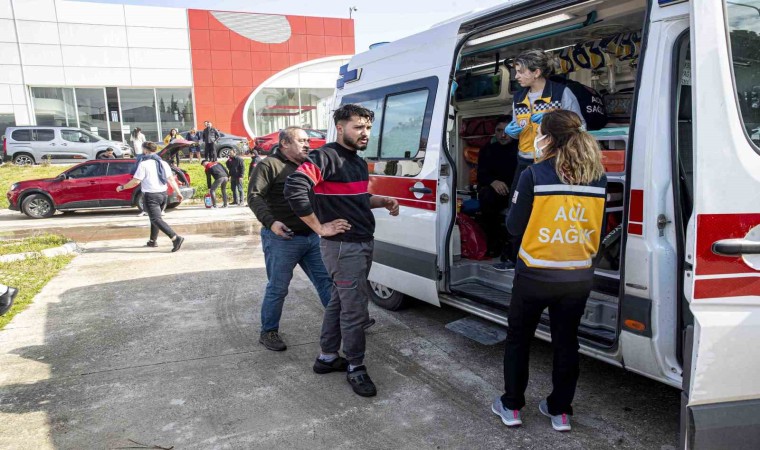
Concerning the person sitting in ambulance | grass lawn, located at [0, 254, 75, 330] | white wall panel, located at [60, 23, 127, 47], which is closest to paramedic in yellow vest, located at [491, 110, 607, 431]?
the person sitting in ambulance

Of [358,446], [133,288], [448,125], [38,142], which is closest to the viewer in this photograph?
[358,446]

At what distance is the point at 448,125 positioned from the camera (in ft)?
13.0

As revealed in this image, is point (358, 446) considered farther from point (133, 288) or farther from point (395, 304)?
point (133, 288)

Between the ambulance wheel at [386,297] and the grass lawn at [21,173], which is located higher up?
the grass lawn at [21,173]

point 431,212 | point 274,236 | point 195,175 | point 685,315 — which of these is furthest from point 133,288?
point 195,175

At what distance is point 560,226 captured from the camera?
2.53m

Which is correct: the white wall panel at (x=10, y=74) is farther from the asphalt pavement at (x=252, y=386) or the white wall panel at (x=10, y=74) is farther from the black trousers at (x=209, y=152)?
the asphalt pavement at (x=252, y=386)

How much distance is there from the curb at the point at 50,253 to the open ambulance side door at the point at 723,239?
8.48 metres

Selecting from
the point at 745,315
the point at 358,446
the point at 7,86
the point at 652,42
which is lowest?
the point at 358,446

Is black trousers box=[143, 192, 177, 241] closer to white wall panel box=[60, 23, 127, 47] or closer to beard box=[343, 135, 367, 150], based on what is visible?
beard box=[343, 135, 367, 150]

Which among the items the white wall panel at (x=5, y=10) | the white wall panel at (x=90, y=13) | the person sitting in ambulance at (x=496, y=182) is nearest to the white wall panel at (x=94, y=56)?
the white wall panel at (x=90, y=13)

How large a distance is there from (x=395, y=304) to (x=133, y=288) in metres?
3.32

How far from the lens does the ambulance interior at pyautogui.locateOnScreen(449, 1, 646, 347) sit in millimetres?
3346

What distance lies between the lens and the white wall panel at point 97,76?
2538cm
